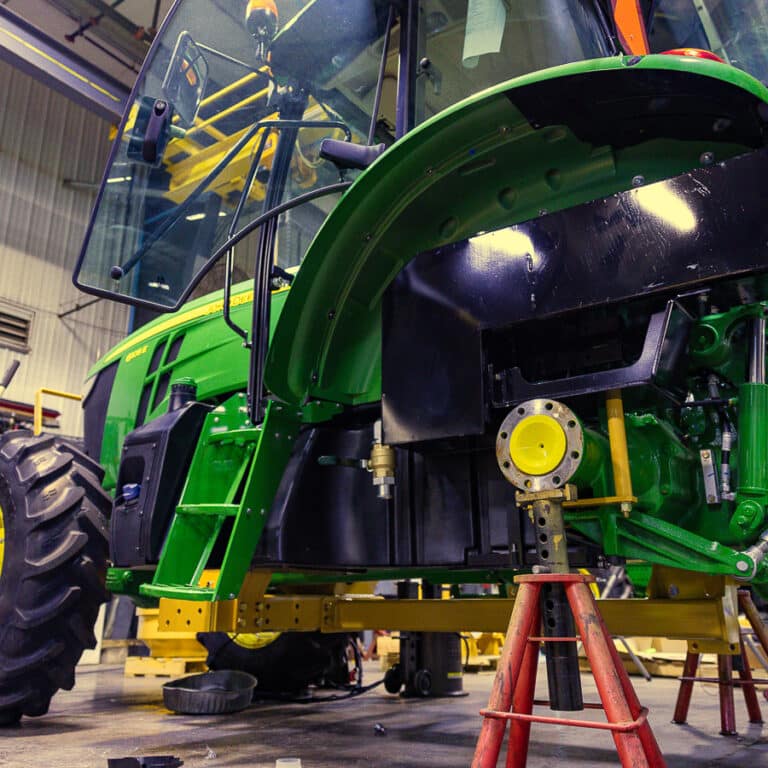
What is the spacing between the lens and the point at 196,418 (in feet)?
10.2

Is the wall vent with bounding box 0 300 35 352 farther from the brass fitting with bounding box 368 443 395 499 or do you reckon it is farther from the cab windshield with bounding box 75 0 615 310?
the brass fitting with bounding box 368 443 395 499

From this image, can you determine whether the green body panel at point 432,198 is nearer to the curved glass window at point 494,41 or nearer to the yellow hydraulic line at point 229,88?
the curved glass window at point 494,41

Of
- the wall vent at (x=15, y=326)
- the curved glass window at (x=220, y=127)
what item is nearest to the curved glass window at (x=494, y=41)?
the curved glass window at (x=220, y=127)

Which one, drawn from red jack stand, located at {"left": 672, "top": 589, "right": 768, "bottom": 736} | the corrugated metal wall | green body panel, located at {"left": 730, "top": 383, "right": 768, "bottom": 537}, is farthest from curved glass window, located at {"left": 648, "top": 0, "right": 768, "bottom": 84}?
the corrugated metal wall

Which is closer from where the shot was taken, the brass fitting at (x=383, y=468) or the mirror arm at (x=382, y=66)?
the brass fitting at (x=383, y=468)

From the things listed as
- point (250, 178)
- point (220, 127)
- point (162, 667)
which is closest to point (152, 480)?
point (250, 178)

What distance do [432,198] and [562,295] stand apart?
1.83 feet

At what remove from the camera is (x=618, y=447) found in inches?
71.0

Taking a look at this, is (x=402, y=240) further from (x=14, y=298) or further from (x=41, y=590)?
(x=14, y=298)

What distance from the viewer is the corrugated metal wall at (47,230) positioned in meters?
12.7

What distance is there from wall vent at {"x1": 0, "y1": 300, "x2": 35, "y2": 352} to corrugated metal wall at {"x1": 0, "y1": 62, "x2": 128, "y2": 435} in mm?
104

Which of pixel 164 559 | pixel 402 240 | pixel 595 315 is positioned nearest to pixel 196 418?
pixel 164 559

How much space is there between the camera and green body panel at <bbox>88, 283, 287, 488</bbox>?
365cm

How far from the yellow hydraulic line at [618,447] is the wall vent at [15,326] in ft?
40.1
